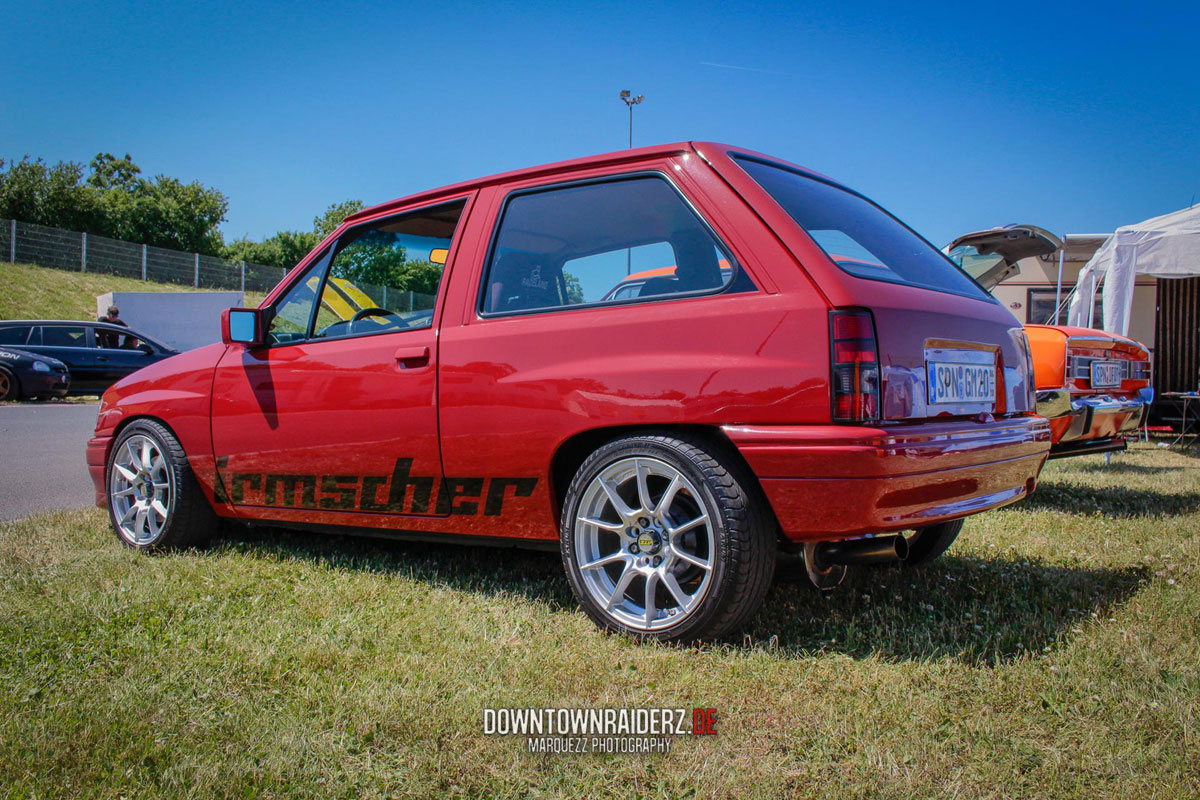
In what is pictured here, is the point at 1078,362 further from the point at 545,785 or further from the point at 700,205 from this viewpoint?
the point at 545,785

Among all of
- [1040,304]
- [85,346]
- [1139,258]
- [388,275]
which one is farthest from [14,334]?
[1040,304]

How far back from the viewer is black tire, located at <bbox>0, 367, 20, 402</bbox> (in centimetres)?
1276

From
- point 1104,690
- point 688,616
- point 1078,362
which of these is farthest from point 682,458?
point 1078,362

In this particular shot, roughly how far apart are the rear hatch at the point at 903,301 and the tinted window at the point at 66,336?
592 inches

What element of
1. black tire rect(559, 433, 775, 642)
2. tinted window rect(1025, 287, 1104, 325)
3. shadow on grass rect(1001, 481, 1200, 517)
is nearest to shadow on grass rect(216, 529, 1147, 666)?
black tire rect(559, 433, 775, 642)

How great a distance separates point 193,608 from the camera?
9.51ft

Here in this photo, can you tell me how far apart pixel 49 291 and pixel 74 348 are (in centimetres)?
1360

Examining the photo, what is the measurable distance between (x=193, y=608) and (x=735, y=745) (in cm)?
207

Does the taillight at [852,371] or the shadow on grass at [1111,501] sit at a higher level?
the taillight at [852,371]

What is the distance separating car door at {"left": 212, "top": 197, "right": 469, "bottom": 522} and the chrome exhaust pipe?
1.45 metres

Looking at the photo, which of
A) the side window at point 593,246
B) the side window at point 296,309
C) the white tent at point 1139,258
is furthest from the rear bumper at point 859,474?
the white tent at point 1139,258

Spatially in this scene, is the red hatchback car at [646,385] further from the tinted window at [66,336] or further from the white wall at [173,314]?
the white wall at [173,314]

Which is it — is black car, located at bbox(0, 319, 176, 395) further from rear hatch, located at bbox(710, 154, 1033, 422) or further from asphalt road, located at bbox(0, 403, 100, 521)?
rear hatch, located at bbox(710, 154, 1033, 422)

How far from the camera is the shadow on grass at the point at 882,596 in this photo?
8.39 ft
